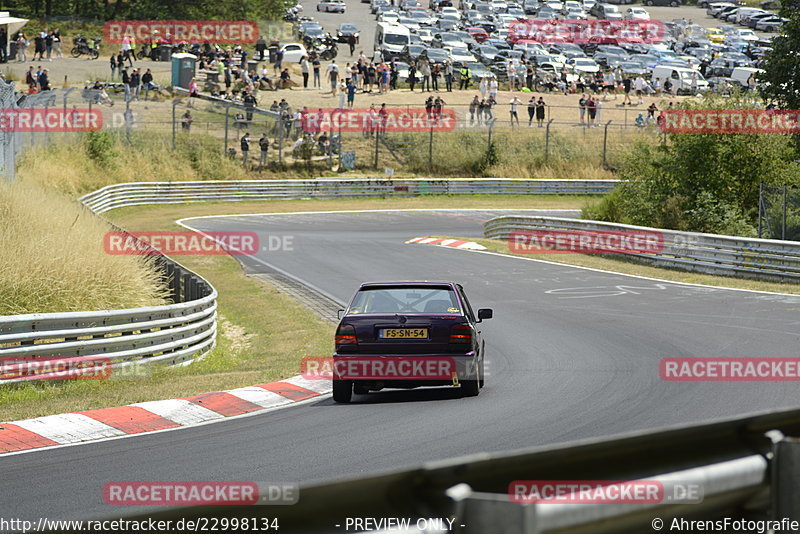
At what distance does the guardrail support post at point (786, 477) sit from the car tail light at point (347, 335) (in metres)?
7.98

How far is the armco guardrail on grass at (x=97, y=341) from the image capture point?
12.8 meters

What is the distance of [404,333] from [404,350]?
191 millimetres

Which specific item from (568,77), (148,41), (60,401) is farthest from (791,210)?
(148,41)

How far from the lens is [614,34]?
83.3m

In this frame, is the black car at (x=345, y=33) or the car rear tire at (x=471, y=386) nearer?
the car rear tire at (x=471, y=386)

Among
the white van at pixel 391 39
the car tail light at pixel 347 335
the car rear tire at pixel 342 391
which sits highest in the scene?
the white van at pixel 391 39

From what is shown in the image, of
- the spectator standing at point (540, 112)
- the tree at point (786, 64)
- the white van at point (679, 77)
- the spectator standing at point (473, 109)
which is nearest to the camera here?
the tree at point (786, 64)

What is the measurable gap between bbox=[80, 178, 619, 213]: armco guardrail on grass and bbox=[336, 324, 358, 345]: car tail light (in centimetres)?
2871

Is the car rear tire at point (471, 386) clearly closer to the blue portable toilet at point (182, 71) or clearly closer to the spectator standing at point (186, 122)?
the spectator standing at point (186, 122)

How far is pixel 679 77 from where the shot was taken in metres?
66.6

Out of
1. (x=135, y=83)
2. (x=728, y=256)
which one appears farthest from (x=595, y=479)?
(x=135, y=83)

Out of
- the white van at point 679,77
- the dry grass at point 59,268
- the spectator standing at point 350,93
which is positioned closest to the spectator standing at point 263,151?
the spectator standing at point 350,93

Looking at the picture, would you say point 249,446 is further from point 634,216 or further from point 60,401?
point 634,216

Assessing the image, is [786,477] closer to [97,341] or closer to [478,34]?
[97,341]
